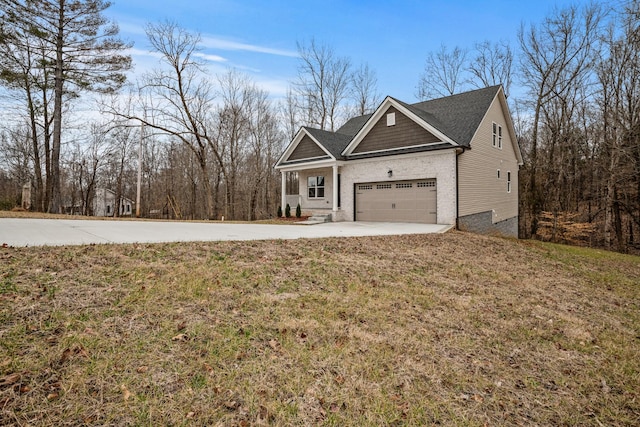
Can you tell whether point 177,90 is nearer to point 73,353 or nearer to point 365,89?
point 365,89

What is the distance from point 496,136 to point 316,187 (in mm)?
10260

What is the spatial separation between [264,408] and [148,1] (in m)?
14.9

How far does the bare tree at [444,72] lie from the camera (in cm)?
2870

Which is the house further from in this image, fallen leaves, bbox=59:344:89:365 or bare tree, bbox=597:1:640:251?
fallen leaves, bbox=59:344:89:365

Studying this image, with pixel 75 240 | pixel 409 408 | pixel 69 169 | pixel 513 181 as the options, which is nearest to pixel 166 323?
pixel 409 408

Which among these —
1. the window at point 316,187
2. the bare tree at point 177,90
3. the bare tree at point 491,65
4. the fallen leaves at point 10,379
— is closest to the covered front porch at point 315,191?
the window at point 316,187

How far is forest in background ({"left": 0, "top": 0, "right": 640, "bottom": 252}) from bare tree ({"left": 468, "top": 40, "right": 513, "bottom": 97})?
81 mm

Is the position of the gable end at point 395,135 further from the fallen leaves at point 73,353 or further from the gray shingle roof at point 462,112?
the fallen leaves at point 73,353

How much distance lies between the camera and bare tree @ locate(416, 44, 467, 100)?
28703 mm

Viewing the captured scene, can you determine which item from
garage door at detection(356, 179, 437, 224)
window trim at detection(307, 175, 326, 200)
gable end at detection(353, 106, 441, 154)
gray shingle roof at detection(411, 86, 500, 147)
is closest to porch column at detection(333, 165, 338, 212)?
garage door at detection(356, 179, 437, 224)

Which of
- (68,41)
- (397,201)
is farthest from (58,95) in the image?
(397,201)

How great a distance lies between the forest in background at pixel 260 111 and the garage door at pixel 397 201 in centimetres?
848

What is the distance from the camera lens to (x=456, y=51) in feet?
93.8

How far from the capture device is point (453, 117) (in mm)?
17281
